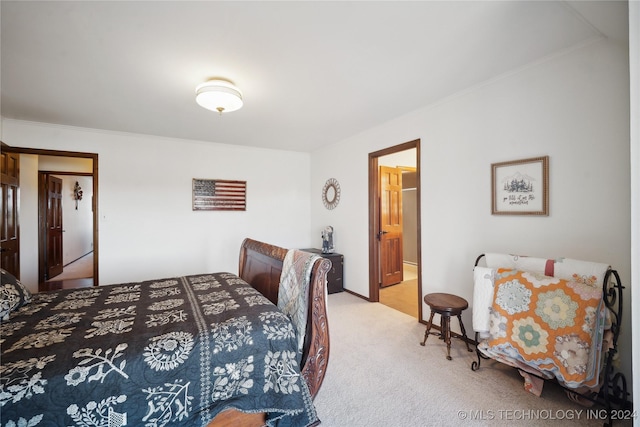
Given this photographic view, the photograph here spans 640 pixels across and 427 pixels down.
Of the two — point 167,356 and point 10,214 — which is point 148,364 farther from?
point 10,214

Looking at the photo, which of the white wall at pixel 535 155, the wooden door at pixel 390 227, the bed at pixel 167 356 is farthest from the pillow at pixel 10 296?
the wooden door at pixel 390 227

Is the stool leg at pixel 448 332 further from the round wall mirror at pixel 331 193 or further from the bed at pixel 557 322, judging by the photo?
the round wall mirror at pixel 331 193

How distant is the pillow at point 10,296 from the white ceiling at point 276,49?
5.22ft

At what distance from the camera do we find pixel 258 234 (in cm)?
478

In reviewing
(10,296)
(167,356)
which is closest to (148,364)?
(167,356)

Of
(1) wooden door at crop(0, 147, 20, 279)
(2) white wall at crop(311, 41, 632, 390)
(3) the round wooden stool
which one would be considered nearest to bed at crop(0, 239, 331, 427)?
(3) the round wooden stool

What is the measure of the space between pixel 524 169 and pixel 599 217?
0.58 metres

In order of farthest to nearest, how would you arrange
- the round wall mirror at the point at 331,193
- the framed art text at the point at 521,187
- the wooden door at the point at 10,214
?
the round wall mirror at the point at 331,193
the wooden door at the point at 10,214
the framed art text at the point at 521,187

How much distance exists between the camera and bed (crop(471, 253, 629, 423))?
154cm

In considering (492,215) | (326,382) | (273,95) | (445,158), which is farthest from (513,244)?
(273,95)

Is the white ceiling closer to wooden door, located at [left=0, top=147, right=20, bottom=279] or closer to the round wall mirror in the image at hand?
wooden door, located at [left=0, top=147, right=20, bottom=279]

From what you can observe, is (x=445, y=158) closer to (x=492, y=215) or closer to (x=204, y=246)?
(x=492, y=215)

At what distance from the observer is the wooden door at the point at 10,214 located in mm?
3027

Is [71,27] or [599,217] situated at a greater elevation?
[71,27]
